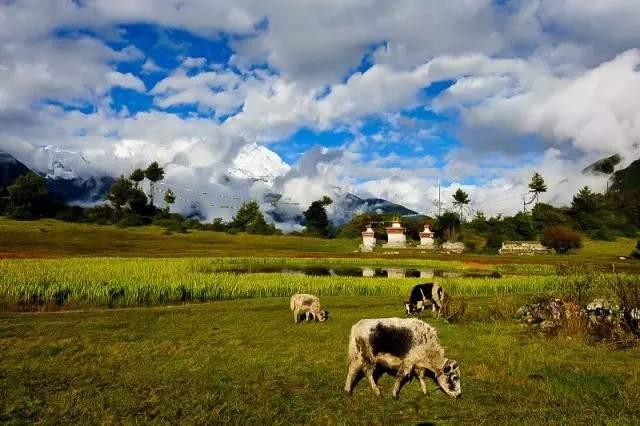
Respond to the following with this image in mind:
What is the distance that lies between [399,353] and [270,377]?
4.10m

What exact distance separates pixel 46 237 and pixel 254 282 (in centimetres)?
6925

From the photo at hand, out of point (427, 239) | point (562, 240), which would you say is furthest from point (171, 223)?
point (562, 240)

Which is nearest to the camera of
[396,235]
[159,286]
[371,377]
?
[371,377]

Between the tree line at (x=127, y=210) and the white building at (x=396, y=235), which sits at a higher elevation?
the tree line at (x=127, y=210)

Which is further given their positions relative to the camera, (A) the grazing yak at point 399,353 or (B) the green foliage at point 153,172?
(B) the green foliage at point 153,172

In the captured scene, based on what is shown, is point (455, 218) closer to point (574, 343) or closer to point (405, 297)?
point (405, 297)

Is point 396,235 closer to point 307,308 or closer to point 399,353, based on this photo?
point 307,308

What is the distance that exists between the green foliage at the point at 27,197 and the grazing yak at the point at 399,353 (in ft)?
402

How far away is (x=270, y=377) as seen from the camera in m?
13.7

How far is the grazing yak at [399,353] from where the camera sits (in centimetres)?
1139

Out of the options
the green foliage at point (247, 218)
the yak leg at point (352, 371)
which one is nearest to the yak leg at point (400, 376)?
the yak leg at point (352, 371)

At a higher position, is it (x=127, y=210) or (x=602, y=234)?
(x=127, y=210)

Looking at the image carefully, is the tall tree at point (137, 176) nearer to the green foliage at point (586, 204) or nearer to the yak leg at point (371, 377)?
the green foliage at point (586, 204)

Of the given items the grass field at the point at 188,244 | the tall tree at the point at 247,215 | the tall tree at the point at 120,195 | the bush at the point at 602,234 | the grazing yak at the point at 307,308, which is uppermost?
the tall tree at the point at 120,195
